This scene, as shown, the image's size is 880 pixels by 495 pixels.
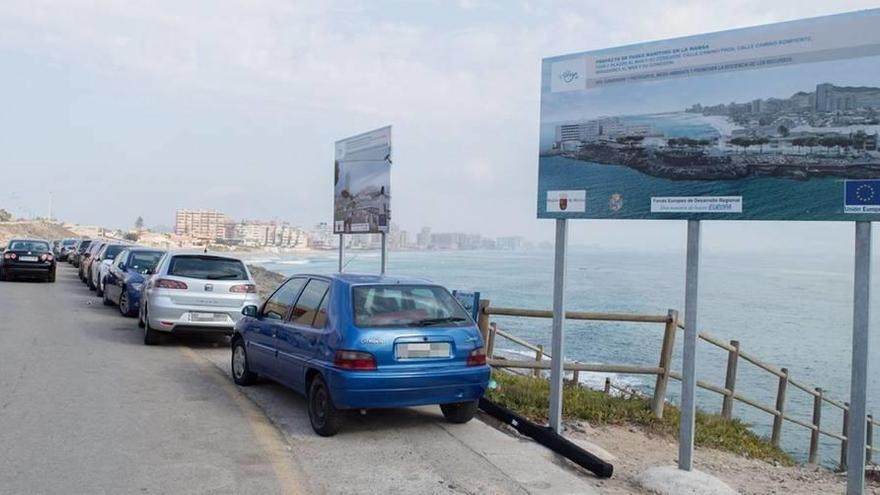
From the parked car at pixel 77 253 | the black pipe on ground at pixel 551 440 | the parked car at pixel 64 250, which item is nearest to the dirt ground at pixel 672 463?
the black pipe on ground at pixel 551 440

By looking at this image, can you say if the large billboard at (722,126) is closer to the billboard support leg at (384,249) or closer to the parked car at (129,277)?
the billboard support leg at (384,249)

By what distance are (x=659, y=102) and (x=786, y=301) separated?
45.6 meters

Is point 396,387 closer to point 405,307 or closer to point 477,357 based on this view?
point 405,307

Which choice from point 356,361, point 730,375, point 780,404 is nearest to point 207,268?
point 356,361

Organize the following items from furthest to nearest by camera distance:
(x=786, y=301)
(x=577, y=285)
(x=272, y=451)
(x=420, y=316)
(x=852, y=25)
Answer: (x=577, y=285), (x=786, y=301), (x=420, y=316), (x=272, y=451), (x=852, y=25)

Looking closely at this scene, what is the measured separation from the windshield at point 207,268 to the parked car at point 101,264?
9.60 metres

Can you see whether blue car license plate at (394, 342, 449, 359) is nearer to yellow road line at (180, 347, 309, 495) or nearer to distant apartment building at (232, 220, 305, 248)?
yellow road line at (180, 347, 309, 495)

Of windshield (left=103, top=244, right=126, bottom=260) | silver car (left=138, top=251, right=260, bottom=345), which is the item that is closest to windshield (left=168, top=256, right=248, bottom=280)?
silver car (left=138, top=251, right=260, bottom=345)

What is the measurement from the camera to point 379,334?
682cm

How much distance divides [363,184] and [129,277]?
21.2 feet

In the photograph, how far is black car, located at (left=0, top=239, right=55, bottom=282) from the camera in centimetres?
2694

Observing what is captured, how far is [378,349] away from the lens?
6766 millimetres

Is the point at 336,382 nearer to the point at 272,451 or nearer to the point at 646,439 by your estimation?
the point at 272,451

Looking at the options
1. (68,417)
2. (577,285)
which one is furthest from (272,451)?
(577,285)
